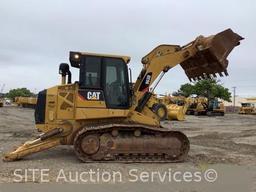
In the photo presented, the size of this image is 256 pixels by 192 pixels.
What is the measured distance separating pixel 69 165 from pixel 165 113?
475cm

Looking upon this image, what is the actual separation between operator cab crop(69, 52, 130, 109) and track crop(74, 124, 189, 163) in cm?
84

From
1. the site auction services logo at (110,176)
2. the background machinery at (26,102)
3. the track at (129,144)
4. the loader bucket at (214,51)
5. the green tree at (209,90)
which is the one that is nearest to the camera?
the site auction services logo at (110,176)

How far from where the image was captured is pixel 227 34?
48.9ft

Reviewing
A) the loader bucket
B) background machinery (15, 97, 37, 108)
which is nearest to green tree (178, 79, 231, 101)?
background machinery (15, 97, 37, 108)

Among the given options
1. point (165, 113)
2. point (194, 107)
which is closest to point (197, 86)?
point (194, 107)

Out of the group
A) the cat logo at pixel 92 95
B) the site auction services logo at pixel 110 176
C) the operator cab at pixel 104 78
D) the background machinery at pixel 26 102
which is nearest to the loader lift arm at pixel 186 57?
the operator cab at pixel 104 78

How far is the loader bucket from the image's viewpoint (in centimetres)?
1468

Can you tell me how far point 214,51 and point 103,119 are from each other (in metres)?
3.89

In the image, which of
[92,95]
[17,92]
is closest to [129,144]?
[92,95]

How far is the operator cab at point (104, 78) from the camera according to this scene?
45.7 ft

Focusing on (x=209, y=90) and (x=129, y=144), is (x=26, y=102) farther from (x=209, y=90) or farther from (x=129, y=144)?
(x=129, y=144)

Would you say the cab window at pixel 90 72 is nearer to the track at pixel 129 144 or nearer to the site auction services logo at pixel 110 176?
the track at pixel 129 144

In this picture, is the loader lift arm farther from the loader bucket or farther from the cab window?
the cab window

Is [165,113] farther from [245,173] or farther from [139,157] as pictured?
[245,173]
